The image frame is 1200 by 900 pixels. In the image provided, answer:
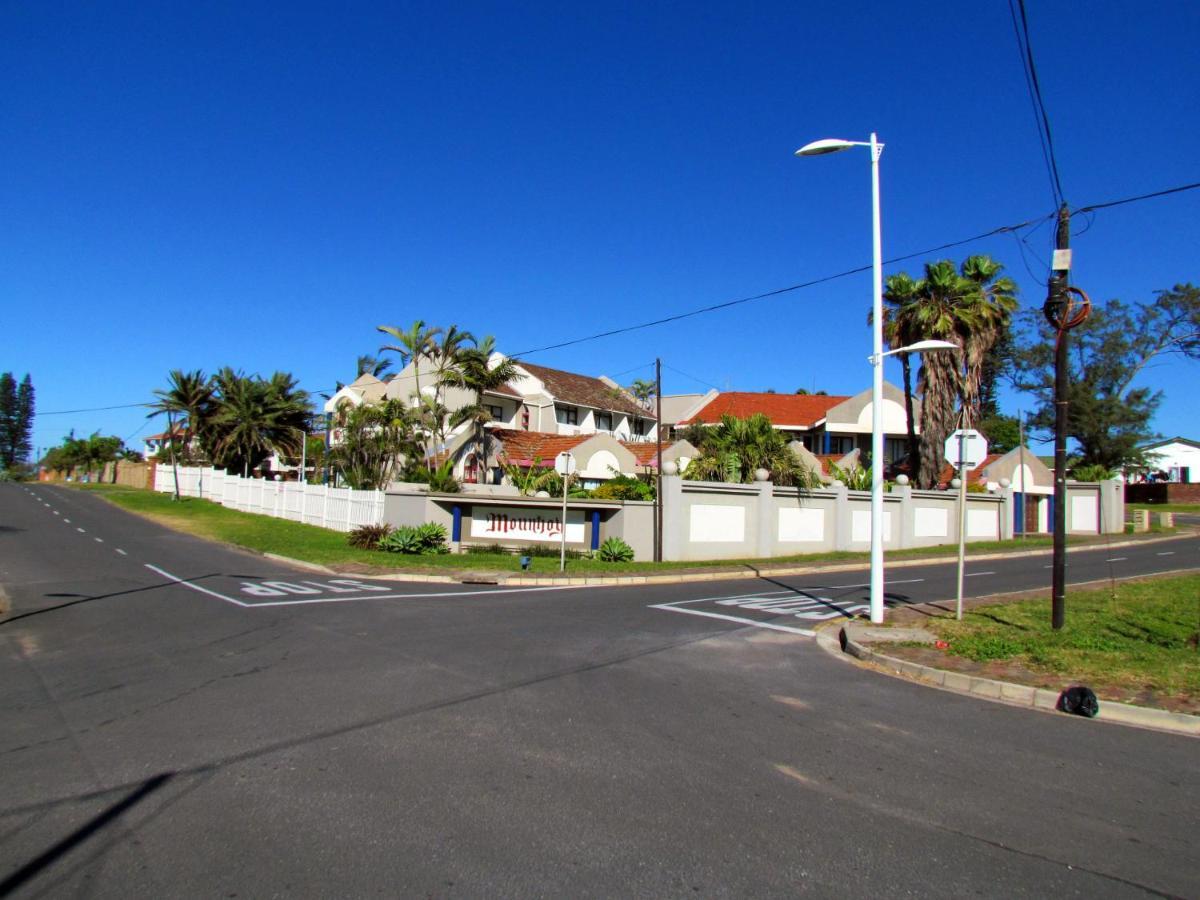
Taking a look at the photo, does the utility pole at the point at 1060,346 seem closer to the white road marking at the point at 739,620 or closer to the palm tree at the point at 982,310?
the white road marking at the point at 739,620

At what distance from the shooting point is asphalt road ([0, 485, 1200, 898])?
3.98 meters

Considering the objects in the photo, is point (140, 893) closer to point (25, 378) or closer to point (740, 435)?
point (740, 435)

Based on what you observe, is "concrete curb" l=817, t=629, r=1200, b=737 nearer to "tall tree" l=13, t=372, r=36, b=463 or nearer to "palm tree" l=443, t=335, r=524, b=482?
"palm tree" l=443, t=335, r=524, b=482

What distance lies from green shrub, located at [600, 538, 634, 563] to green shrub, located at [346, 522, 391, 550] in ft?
22.7

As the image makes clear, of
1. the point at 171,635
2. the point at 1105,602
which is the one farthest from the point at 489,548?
the point at 1105,602

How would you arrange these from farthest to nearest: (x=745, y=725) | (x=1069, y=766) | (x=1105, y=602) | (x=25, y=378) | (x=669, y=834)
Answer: (x=25, y=378) → (x=1105, y=602) → (x=745, y=725) → (x=1069, y=766) → (x=669, y=834)

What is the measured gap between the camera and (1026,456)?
44000 mm

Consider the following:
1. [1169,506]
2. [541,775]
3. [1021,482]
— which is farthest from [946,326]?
[1169,506]

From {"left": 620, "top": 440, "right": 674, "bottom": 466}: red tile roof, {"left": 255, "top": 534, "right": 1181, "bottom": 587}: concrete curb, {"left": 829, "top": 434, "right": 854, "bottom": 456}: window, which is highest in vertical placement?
{"left": 829, "top": 434, "right": 854, "bottom": 456}: window

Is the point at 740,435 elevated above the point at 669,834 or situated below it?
above

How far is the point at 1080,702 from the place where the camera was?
24.4ft

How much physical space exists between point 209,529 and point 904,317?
2954 centimetres

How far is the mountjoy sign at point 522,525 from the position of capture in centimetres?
2325

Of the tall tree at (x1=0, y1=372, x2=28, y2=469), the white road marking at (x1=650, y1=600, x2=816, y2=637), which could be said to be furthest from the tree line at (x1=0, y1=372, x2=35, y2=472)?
the white road marking at (x1=650, y1=600, x2=816, y2=637)
